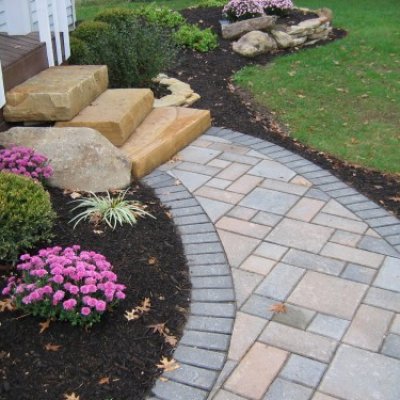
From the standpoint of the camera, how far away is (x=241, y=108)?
6645 mm

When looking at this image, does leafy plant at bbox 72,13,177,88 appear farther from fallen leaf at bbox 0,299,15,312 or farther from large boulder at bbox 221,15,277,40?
fallen leaf at bbox 0,299,15,312

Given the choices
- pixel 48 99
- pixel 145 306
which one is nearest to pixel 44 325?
pixel 145 306

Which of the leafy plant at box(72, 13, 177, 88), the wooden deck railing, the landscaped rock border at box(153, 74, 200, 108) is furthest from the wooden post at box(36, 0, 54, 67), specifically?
the landscaped rock border at box(153, 74, 200, 108)

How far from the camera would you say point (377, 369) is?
9.21 feet

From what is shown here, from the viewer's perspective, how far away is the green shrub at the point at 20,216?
3309 millimetres

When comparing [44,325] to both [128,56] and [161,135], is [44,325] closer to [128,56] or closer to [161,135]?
[161,135]

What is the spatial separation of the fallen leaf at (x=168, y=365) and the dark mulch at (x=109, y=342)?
0.09ft

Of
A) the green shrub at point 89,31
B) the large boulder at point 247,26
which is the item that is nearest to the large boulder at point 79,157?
the green shrub at point 89,31

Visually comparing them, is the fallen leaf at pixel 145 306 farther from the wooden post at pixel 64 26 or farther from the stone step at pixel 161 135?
the wooden post at pixel 64 26

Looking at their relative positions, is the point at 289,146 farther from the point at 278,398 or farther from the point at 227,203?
the point at 278,398

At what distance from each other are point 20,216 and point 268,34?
6.92 meters

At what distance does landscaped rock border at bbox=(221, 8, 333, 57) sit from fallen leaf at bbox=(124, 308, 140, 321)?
20.8 feet

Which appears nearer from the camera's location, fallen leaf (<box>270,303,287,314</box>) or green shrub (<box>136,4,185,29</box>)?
fallen leaf (<box>270,303,287,314</box>)

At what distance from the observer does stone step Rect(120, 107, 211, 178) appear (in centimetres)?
494
